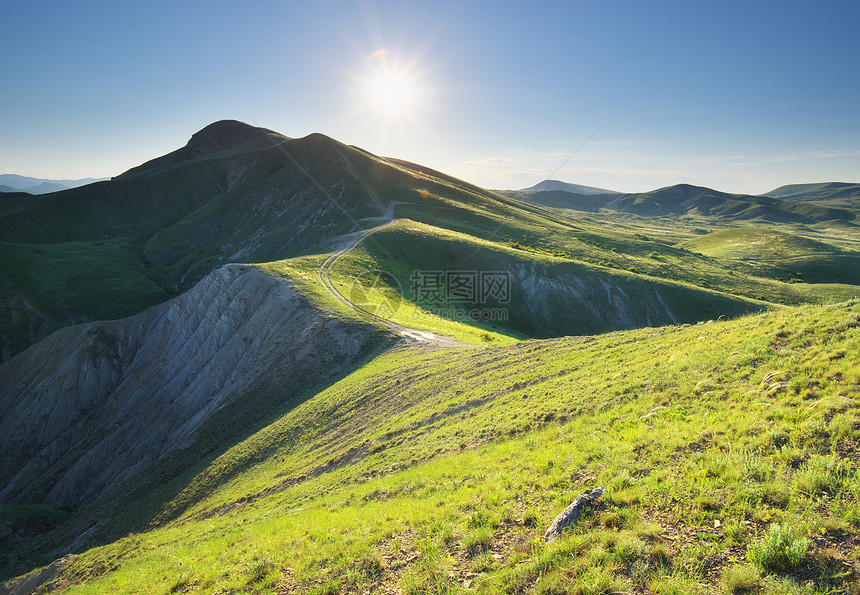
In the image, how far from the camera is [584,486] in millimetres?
10219

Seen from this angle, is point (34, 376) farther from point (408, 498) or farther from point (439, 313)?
point (408, 498)

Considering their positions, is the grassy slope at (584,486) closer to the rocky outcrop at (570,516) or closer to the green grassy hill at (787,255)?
the rocky outcrop at (570,516)

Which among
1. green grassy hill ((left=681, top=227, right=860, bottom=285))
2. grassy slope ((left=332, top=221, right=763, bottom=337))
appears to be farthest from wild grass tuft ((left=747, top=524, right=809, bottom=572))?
green grassy hill ((left=681, top=227, right=860, bottom=285))

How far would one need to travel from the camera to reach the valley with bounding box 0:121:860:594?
7902 millimetres

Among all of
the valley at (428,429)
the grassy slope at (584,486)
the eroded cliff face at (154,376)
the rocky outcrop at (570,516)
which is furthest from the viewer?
the eroded cliff face at (154,376)

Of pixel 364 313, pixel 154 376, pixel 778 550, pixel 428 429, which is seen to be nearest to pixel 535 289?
pixel 364 313

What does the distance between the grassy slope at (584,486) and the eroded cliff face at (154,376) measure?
1512cm

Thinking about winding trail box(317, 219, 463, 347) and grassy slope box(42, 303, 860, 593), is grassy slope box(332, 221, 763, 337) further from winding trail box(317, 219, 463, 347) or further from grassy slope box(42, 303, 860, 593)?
grassy slope box(42, 303, 860, 593)

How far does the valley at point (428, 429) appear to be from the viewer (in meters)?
7.90

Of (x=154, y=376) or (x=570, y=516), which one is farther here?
(x=154, y=376)

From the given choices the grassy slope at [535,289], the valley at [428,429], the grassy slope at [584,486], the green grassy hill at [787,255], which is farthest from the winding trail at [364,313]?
the green grassy hill at [787,255]

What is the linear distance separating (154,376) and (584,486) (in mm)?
53902

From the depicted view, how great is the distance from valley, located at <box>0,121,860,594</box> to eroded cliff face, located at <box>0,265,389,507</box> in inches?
11.8

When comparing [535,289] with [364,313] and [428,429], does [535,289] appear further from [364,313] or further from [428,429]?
[428,429]
